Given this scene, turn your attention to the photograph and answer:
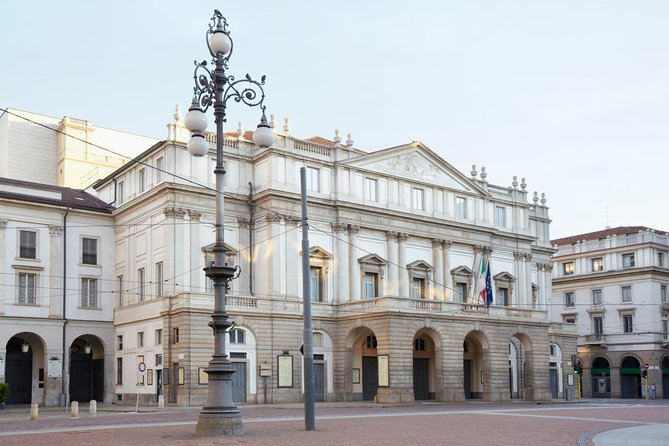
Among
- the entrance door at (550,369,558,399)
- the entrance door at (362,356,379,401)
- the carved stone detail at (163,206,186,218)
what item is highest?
the carved stone detail at (163,206,186,218)

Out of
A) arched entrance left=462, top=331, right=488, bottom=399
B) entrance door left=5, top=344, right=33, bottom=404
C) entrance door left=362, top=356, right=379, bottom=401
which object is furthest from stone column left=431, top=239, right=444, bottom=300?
entrance door left=5, top=344, right=33, bottom=404

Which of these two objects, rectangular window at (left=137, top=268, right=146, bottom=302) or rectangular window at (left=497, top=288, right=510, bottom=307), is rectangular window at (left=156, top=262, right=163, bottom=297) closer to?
rectangular window at (left=137, top=268, right=146, bottom=302)

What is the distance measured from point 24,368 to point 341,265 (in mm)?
22178

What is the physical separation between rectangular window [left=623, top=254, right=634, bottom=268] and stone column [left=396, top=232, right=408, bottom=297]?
A: 3446 centimetres

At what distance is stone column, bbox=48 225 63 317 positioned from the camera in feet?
182

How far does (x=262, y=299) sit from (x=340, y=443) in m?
32.0

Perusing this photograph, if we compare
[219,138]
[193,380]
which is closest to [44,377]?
[193,380]

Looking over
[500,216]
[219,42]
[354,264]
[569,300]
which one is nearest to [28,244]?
[354,264]

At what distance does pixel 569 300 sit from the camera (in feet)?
297

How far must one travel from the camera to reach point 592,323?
3455 inches

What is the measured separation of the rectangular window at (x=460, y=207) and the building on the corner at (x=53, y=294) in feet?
82.3

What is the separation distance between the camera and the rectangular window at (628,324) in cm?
8431

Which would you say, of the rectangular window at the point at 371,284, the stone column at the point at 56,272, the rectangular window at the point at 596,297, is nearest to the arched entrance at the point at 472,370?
the rectangular window at the point at 371,284

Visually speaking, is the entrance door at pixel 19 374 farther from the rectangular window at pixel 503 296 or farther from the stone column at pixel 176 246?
the rectangular window at pixel 503 296
